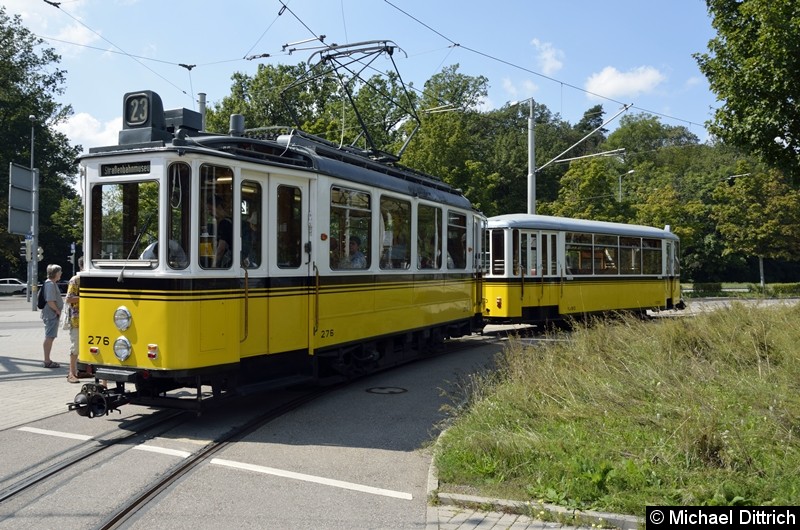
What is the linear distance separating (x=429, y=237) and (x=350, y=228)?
9.39ft

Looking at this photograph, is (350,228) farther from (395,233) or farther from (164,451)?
(164,451)

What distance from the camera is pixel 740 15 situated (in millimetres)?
14055

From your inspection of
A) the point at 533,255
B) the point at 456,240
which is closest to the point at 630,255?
the point at 533,255

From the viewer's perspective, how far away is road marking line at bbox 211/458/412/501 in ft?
18.4

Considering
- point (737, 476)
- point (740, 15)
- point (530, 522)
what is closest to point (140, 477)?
point (530, 522)

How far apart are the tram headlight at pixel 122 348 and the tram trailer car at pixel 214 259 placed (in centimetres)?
2

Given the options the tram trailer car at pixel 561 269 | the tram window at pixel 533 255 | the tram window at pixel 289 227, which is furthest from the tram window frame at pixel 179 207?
the tram window at pixel 533 255

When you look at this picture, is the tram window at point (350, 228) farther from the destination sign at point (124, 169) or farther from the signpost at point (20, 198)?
the signpost at point (20, 198)

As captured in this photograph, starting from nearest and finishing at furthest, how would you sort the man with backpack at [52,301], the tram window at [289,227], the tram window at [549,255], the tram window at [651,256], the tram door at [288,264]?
1. the tram door at [288,264]
2. the tram window at [289,227]
3. the man with backpack at [52,301]
4. the tram window at [549,255]
5. the tram window at [651,256]

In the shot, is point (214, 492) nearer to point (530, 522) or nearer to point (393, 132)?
point (530, 522)

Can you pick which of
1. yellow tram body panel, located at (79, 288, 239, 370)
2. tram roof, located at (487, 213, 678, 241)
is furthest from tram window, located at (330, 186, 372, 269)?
tram roof, located at (487, 213, 678, 241)

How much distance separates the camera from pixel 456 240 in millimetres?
13555

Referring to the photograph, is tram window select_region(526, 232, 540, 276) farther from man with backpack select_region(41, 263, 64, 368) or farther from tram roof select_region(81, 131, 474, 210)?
man with backpack select_region(41, 263, 64, 368)

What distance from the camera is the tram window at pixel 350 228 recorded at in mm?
9312
